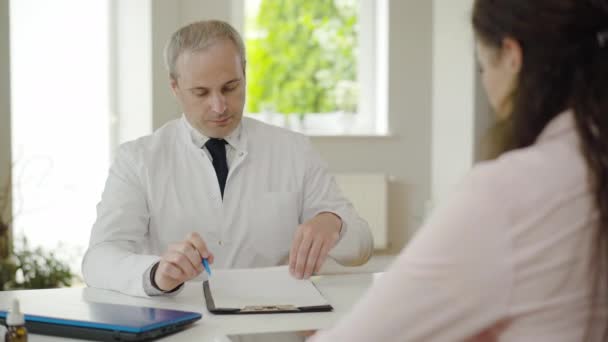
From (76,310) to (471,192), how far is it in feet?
3.25

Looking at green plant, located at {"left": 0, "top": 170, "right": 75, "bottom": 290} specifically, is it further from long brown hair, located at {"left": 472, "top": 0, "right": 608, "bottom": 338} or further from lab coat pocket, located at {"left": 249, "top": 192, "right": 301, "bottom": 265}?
long brown hair, located at {"left": 472, "top": 0, "right": 608, "bottom": 338}

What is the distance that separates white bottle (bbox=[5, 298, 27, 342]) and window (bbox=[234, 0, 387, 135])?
3843mm

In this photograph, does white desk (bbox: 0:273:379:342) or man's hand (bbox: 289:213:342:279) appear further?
man's hand (bbox: 289:213:342:279)

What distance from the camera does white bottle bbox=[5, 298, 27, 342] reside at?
1322 mm

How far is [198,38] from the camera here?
232 centimetres

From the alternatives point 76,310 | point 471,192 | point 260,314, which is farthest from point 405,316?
point 76,310

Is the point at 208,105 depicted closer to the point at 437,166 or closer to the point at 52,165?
the point at 52,165

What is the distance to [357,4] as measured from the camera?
5.26 meters

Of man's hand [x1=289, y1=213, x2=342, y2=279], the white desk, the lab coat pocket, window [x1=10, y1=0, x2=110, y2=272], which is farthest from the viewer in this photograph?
window [x1=10, y1=0, x2=110, y2=272]

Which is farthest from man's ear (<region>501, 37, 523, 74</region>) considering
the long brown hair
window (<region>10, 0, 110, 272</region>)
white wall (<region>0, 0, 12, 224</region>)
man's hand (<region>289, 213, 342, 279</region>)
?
window (<region>10, 0, 110, 272</region>)

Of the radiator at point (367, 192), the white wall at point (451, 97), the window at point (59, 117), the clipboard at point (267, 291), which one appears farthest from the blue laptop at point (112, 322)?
the radiator at point (367, 192)

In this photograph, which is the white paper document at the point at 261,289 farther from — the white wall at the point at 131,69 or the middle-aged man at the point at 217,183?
the white wall at the point at 131,69

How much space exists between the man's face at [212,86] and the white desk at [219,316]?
58 cm

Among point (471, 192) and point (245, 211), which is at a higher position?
point (471, 192)
